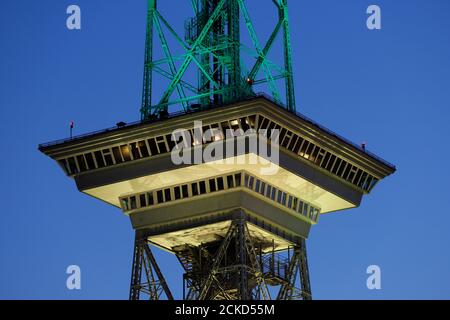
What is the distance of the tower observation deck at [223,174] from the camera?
114m

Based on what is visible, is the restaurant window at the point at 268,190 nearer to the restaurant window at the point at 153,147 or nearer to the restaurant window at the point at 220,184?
the restaurant window at the point at 220,184

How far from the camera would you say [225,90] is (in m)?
120

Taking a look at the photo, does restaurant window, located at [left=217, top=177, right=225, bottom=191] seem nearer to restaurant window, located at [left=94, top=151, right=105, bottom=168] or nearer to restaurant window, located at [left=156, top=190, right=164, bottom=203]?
restaurant window, located at [left=156, top=190, right=164, bottom=203]

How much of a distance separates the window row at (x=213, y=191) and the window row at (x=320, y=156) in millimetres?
3592

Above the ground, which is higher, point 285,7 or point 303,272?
point 285,7

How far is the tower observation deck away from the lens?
114 m

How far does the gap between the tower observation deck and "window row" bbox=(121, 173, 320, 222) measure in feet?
0.25

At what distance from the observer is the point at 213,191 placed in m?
117

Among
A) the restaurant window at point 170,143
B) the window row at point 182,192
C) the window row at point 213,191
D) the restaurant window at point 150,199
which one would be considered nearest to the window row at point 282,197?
the window row at point 213,191

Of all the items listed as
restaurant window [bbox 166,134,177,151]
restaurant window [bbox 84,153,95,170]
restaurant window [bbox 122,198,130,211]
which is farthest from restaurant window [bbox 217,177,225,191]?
restaurant window [bbox 84,153,95,170]

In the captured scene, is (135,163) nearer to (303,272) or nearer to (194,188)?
(194,188)

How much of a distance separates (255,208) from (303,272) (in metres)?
7.95

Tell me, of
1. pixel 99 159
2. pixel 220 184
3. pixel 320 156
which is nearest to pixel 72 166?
pixel 99 159
